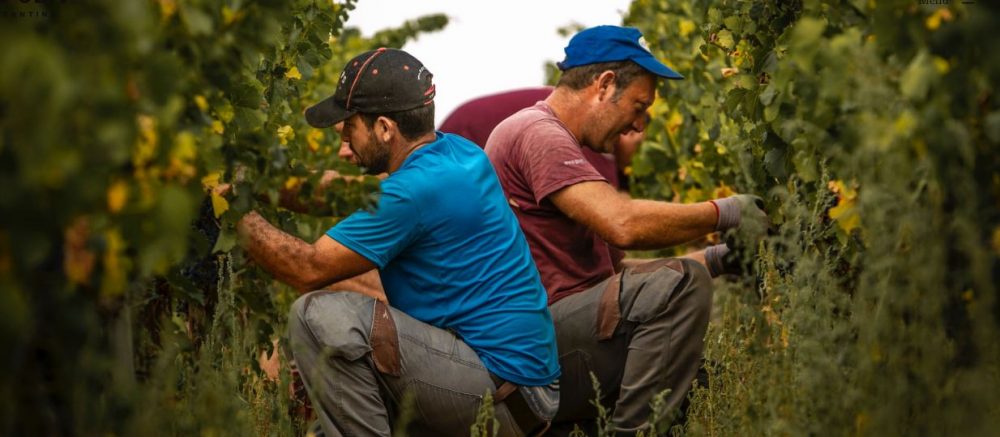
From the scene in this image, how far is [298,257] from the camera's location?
12.2 feet

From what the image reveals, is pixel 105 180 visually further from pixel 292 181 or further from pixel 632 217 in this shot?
pixel 632 217

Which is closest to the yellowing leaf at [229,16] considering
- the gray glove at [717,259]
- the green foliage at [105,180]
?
the green foliage at [105,180]

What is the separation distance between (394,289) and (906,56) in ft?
6.37

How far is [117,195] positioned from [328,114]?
83.4 inches

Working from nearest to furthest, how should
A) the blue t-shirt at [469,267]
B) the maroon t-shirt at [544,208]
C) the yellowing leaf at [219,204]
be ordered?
1. the yellowing leaf at [219,204]
2. the blue t-shirt at [469,267]
3. the maroon t-shirt at [544,208]

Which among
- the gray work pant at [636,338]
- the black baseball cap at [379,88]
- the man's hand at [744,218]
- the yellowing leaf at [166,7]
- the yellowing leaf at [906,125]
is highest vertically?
the yellowing leaf at [166,7]

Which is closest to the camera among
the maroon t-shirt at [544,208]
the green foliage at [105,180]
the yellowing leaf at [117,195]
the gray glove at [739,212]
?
the green foliage at [105,180]

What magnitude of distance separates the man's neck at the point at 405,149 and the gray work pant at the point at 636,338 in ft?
2.70

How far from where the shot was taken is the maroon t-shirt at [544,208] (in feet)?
14.3

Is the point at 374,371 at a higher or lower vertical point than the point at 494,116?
higher

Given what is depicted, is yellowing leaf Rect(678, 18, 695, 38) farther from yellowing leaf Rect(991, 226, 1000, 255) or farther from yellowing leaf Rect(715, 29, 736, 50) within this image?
yellowing leaf Rect(991, 226, 1000, 255)

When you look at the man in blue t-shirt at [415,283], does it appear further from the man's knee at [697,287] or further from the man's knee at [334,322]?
the man's knee at [697,287]

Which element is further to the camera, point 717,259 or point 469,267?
point 717,259

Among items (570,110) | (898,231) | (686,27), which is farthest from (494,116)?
(898,231)
